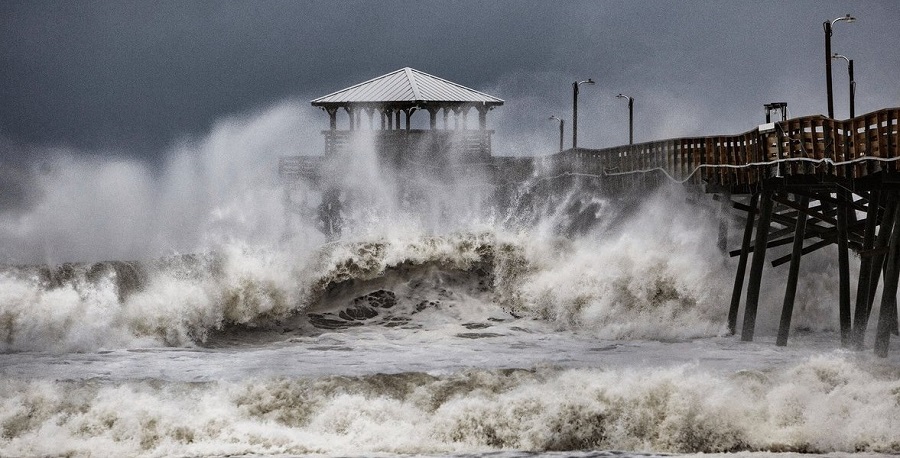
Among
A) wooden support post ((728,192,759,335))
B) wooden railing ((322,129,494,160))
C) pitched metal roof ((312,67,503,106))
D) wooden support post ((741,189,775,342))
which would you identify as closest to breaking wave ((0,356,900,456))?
wooden support post ((741,189,775,342))

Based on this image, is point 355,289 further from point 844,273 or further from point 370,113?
point 370,113

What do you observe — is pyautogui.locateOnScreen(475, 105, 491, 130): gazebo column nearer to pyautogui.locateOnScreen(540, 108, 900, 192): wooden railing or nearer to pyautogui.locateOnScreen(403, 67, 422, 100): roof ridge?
pyautogui.locateOnScreen(403, 67, 422, 100): roof ridge

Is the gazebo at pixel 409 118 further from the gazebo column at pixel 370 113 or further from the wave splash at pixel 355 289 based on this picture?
the wave splash at pixel 355 289

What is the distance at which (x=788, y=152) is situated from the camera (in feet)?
80.6

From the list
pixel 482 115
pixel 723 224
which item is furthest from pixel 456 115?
pixel 723 224

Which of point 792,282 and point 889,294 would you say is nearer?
point 889,294

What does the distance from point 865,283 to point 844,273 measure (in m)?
1.13

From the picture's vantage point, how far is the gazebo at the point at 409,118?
47219 mm

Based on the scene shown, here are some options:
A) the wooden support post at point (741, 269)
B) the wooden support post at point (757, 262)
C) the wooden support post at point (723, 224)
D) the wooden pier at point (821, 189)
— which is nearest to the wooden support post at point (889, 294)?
the wooden pier at point (821, 189)

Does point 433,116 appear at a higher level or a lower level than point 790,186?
higher

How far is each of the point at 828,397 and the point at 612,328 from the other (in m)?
10.3

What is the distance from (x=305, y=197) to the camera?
46781 millimetres

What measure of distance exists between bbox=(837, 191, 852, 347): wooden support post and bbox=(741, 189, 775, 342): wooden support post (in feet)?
5.20

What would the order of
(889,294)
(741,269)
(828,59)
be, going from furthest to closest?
(828,59), (741,269), (889,294)
